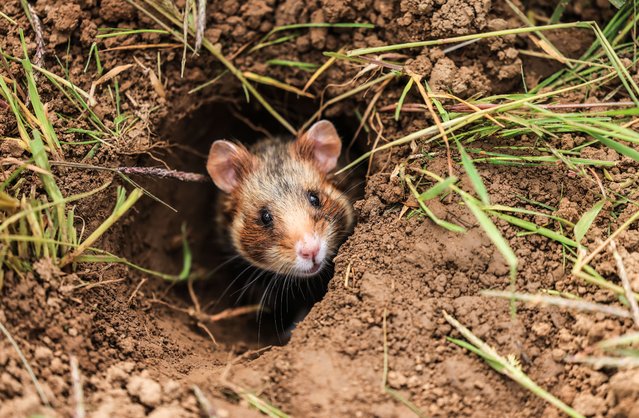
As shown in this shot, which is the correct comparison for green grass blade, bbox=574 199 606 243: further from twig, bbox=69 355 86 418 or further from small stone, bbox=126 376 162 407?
twig, bbox=69 355 86 418

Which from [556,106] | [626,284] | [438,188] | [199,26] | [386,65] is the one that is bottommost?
[626,284]

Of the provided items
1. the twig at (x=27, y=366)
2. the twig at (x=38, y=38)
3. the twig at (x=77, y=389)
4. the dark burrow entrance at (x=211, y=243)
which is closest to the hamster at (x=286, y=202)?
the dark burrow entrance at (x=211, y=243)

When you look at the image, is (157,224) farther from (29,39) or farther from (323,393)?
(323,393)

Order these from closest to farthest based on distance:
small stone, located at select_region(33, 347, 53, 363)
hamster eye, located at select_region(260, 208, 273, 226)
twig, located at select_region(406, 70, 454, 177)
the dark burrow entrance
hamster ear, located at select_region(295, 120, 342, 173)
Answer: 1. small stone, located at select_region(33, 347, 53, 363)
2. twig, located at select_region(406, 70, 454, 177)
3. hamster eye, located at select_region(260, 208, 273, 226)
4. hamster ear, located at select_region(295, 120, 342, 173)
5. the dark burrow entrance

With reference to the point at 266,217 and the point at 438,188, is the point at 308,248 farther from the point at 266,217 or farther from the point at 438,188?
the point at 438,188

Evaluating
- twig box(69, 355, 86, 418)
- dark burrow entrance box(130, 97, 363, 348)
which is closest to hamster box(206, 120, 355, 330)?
dark burrow entrance box(130, 97, 363, 348)

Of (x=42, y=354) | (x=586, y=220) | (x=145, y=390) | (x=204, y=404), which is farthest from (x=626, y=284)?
(x=42, y=354)

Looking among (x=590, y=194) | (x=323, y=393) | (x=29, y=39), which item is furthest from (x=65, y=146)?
(x=590, y=194)
